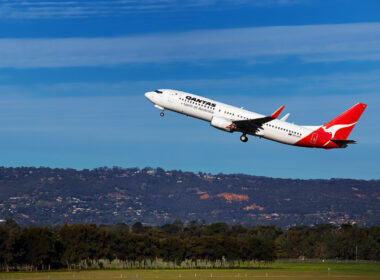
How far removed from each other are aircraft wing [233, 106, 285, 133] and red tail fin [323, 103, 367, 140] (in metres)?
12.9

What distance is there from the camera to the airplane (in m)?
110

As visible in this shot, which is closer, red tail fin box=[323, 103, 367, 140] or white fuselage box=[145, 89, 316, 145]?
white fuselage box=[145, 89, 316, 145]

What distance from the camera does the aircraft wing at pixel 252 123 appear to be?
349 feet

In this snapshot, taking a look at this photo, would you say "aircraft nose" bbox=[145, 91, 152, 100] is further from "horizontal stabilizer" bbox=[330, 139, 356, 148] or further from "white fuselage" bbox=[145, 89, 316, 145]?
"horizontal stabilizer" bbox=[330, 139, 356, 148]

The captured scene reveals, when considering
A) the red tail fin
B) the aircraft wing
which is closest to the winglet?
the aircraft wing

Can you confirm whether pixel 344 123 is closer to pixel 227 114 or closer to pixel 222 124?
pixel 227 114

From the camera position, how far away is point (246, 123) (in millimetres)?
108875

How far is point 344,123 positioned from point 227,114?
2229 centimetres

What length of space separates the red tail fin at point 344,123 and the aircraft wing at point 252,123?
12931mm

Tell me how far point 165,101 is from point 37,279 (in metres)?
64.2

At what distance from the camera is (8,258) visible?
196750 millimetres

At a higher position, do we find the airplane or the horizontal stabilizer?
the airplane

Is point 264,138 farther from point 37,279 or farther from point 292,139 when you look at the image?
point 37,279

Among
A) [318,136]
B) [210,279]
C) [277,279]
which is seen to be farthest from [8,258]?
[318,136]
